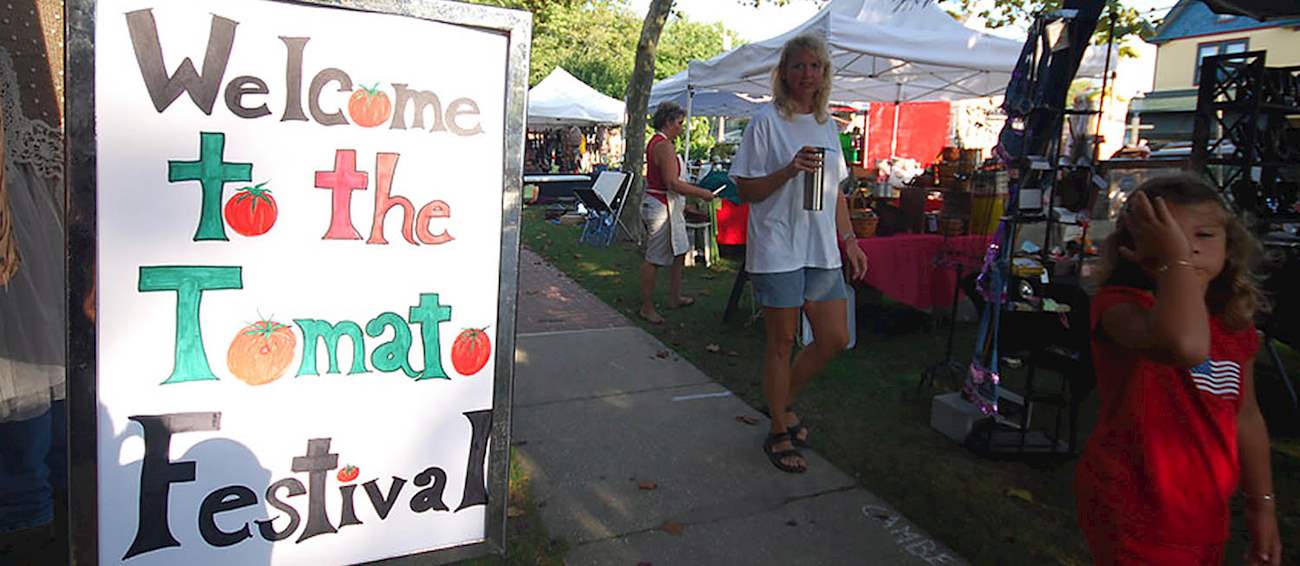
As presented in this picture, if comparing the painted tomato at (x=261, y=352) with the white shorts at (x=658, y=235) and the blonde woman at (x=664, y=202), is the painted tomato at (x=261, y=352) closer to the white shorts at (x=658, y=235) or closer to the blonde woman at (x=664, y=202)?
the blonde woman at (x=664, y=202)

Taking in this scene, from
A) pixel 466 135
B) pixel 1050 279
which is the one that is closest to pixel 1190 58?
pixel 1050 279

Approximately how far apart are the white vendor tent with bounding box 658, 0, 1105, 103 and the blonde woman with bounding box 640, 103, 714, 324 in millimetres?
1228

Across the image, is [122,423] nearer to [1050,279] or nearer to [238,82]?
[238,82]

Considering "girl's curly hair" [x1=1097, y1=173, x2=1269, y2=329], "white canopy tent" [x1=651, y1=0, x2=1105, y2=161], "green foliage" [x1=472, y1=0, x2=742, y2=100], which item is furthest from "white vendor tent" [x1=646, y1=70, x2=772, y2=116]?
"green foliage" [x1=472, y1=0, x2=742, y2=100]

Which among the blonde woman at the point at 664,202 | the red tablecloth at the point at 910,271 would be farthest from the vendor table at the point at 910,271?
→ the blonde woman at the point at 664,202

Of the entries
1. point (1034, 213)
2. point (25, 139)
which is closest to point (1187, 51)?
point (1034, 213)

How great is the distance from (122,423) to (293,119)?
2.22 feet

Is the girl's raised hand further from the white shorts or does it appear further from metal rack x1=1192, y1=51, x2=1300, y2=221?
the white shorts

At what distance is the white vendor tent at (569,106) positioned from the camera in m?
19.4

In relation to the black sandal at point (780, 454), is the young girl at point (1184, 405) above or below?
above

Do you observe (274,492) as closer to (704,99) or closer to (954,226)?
(954,226)

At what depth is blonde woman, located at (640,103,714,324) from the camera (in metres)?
6.16

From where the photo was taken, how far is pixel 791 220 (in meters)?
3.32

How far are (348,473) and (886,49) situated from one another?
6870 mm
